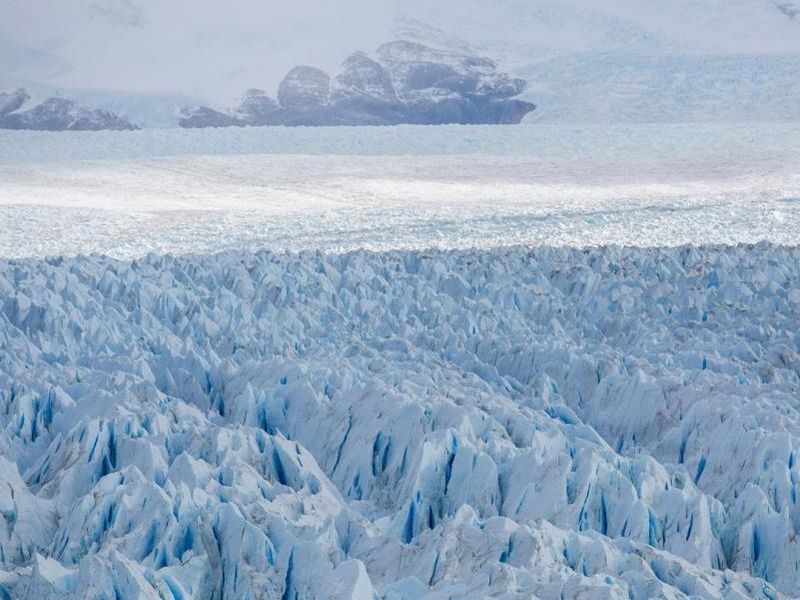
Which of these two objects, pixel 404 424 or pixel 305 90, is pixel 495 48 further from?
pixel 404 424

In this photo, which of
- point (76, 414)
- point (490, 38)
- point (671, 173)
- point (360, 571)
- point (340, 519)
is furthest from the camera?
point (490, 38)

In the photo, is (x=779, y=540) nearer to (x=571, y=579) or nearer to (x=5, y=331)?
(x=571, y=579)

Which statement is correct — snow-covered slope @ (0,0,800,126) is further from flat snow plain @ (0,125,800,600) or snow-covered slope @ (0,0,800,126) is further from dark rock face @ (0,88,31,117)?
flat snow plain @ (0,125,800,600)

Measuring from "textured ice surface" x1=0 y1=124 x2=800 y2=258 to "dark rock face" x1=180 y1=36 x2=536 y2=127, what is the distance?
3131mm

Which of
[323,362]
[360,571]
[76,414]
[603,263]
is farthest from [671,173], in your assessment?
[360,571]

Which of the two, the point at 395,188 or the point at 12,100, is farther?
the point at 12,100

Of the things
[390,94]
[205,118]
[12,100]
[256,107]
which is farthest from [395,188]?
[12,100]

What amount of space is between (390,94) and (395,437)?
55.5 ft

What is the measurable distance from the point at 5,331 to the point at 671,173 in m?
10.4

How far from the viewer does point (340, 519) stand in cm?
267

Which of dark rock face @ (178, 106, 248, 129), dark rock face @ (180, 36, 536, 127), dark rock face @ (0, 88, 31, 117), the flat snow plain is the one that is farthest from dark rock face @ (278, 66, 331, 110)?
the flat snow plain

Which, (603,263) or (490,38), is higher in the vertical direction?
(490,38)

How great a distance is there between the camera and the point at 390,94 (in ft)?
64.9

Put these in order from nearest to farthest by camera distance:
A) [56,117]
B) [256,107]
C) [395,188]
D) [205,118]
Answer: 1. [395,188]
2. [56,117]
3. [205,118]
4. [256,107]
